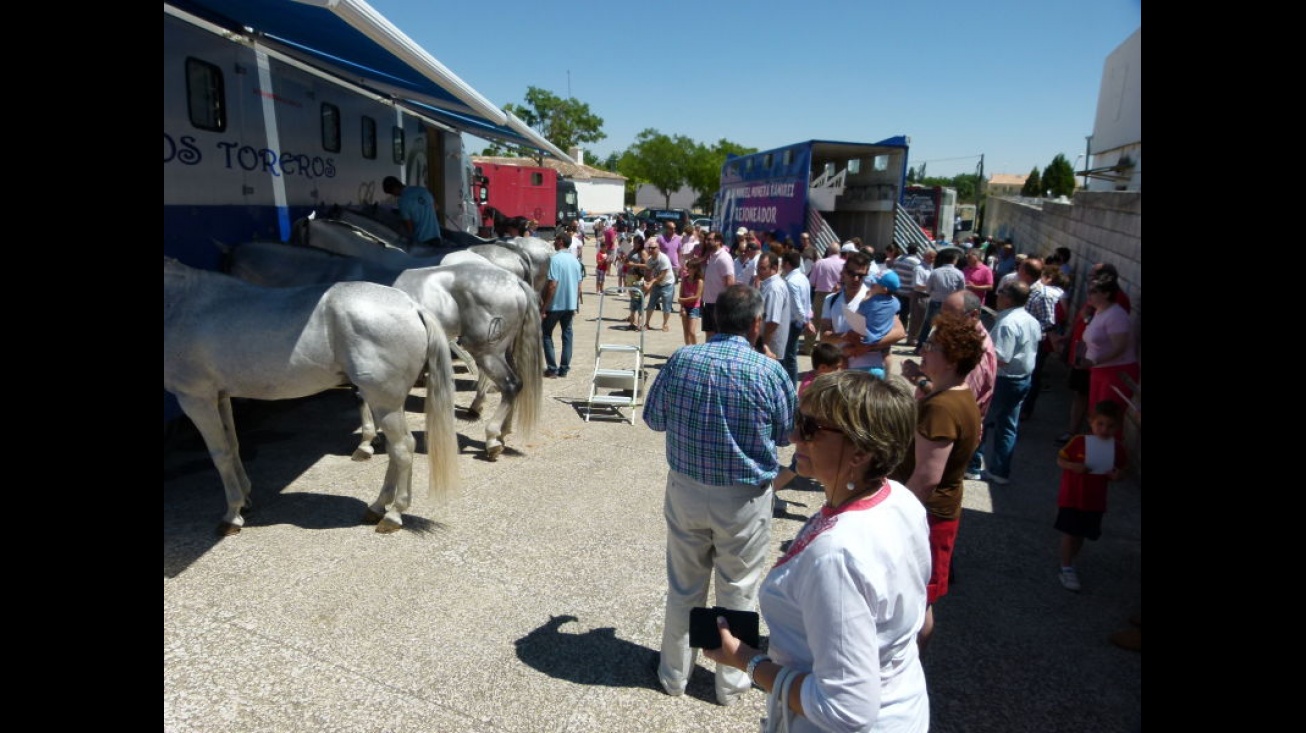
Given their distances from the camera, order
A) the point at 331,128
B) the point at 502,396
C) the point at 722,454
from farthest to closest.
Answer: the point at 331,128 < the point at 502,396 < the point at 722,454

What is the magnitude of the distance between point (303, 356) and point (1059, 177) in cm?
7608

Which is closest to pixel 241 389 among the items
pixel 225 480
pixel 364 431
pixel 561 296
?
pixel 225 480

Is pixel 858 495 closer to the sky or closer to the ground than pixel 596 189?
closer to the ground

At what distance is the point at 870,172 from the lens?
18625 mm

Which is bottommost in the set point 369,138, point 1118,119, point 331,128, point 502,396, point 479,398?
point 479,398

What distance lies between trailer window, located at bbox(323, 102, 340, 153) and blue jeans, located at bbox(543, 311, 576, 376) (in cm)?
359

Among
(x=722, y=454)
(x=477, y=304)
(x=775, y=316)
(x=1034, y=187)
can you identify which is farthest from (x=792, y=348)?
(x=1034, y=187)

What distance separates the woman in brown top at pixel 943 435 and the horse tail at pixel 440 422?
2.95 meters

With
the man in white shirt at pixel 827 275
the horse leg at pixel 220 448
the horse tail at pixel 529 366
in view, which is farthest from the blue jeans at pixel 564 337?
the horse leg at pixel 220 448

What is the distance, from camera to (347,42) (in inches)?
250

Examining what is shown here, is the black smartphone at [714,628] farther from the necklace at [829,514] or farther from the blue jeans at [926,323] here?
the blue jeans at [926,323]

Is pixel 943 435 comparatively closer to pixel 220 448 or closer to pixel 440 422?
pixel 440 422
